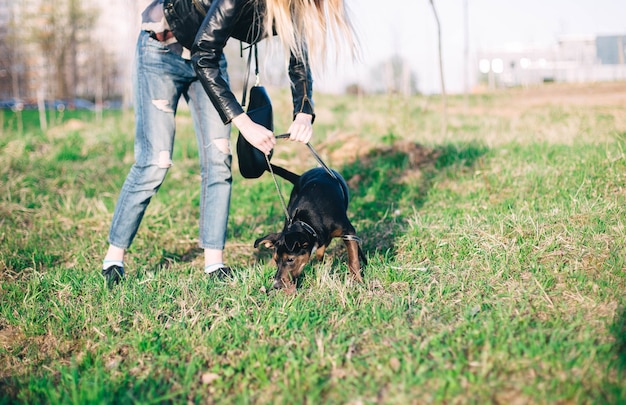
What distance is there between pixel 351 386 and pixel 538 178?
11.1 ft

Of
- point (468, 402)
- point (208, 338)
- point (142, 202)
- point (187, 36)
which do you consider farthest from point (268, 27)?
point (468, 402)

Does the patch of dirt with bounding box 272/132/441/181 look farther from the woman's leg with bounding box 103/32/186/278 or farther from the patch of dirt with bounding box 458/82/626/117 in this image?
the patch of dirt with bounding box 458/82/626/117

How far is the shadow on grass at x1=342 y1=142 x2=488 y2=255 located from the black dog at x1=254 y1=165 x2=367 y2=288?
0.63 metres

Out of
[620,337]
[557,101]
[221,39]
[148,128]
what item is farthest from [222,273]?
[557,101]

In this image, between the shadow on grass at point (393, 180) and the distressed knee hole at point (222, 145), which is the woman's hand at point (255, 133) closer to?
the distressed knee hole at point (222, 145)

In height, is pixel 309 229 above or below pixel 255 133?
below

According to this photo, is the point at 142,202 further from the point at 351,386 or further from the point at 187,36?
the point at 351,386

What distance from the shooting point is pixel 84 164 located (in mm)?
6828

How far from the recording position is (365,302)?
2656 millimetres

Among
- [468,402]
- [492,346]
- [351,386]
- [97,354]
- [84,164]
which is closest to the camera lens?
[468,402]

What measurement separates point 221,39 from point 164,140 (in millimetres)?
820

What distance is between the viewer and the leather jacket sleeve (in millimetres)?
2645

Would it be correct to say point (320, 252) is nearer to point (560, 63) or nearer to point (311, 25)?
point (311, 25)

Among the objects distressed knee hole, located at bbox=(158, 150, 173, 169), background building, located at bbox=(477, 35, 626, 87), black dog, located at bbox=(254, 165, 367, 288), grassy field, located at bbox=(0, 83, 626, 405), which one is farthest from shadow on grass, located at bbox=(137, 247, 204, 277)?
background building, located at bbox=(477, 35, 626, 87)
